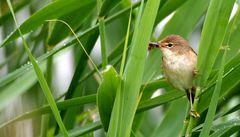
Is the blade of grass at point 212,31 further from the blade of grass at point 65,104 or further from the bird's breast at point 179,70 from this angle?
the blade of grass at point 65,104

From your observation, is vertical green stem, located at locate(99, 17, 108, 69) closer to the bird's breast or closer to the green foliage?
the green foliage

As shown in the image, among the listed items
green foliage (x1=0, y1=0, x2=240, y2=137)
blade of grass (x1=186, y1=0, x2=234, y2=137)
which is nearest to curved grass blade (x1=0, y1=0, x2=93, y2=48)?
green foliage (x1=0, y1=0, x2=240, y2=137)

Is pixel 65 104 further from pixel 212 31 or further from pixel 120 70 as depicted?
pixel 212 31

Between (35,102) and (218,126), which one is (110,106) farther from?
(35,102)

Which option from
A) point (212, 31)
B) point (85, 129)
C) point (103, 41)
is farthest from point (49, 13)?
point (212, 31)

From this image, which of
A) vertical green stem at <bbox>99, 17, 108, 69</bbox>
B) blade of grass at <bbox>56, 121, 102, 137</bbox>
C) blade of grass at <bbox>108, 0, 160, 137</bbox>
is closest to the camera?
blade of grass at <bbox>108, 0, 160, 137</bbox>

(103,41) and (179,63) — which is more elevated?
(103,41)

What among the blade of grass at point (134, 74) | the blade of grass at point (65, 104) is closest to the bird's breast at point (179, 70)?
the blade of grass at point (65, 104)

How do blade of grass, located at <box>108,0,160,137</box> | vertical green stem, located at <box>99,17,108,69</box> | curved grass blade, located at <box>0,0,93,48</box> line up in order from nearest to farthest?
blade of grass, located at <box>108,0,160,137</box> → vertical green stem, located at <box>99,17,108,69</box> → curved grass blade, located at <box>0,0,93,48</box>

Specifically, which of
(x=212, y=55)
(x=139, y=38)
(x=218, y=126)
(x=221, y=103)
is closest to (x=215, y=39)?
(x=212, y=55)
